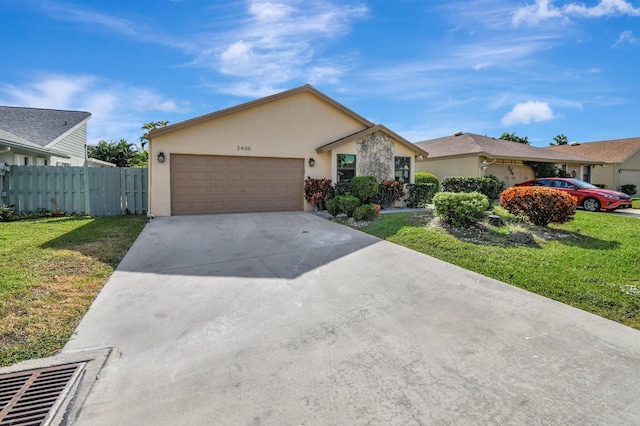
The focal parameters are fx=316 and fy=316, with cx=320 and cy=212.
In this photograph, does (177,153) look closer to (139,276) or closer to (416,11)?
(139,276)

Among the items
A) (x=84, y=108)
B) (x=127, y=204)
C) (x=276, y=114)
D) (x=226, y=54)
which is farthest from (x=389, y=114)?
(x=84, y=108)

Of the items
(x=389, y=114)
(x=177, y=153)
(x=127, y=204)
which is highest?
(x=389, y=114)

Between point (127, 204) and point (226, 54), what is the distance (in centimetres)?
674

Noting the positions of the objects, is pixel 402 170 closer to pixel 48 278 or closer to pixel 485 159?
pixel 485 159

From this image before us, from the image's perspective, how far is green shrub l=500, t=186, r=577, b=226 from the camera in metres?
7.68

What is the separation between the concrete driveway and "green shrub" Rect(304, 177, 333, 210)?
7301 millimetres

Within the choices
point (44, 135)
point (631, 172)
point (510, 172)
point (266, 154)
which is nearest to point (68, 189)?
point (44, 135)

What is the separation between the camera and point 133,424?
2023mm

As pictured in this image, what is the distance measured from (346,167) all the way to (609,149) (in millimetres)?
25441

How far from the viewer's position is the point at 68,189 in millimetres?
11609

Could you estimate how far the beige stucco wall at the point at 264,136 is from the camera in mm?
11062

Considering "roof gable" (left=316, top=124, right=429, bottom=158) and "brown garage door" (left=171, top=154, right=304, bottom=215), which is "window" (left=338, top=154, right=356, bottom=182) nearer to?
"roof gable" (left=316, top=124, right=429, bottom=158)

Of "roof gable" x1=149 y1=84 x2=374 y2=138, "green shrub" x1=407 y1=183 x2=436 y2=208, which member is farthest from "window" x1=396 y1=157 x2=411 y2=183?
"roof gable" x1=149 y1=84 x2=374 y2=138

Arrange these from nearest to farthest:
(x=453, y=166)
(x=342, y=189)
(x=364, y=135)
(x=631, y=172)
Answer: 1. (x=342, y=189)
2. (x=364, y=135)
3. (x=453, y=166)
4. (x=631, y=172)
